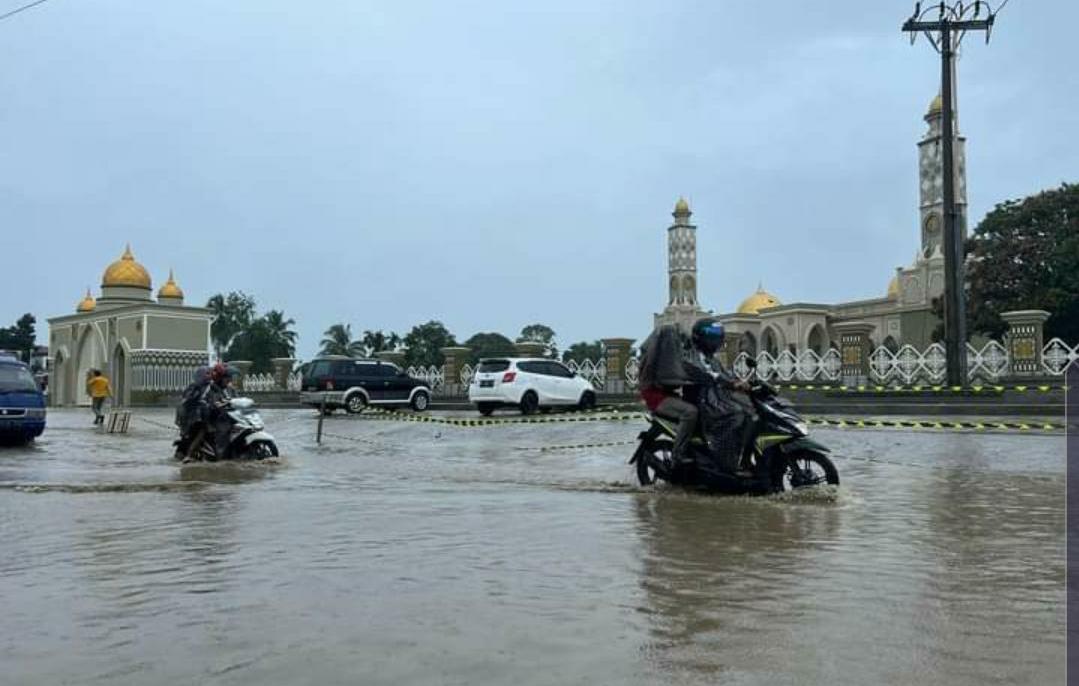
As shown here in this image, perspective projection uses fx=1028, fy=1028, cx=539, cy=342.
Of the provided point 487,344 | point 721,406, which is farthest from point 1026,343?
point 487,344

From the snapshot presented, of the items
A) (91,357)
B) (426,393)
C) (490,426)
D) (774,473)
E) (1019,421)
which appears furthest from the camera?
(91,357)

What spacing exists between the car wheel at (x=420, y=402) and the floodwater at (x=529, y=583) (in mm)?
18963

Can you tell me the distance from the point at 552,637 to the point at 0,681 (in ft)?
5.81

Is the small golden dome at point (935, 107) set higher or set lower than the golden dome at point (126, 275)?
higher

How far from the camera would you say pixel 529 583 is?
458 centimetres

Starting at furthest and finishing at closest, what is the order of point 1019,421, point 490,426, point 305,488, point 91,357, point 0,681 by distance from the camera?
point 91,357, point 490,426, point 1019,421, point 305,488, point 0,681

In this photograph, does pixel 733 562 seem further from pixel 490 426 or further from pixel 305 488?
pixel 490 426

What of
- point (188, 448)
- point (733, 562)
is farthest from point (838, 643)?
point (188, 448)

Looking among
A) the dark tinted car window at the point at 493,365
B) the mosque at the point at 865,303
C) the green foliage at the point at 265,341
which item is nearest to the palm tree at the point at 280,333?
the green foliage at the point at 265,341

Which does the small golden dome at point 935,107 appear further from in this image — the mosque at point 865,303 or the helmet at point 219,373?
the helmet at point 219,373

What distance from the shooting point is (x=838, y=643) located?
11.5 feet

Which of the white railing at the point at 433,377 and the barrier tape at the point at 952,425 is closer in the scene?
the barrier tape at the point at 952,425

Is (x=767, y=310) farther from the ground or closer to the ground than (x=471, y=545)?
farther from the ground

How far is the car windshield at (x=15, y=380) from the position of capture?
54.2ft
